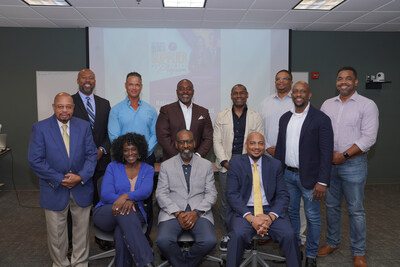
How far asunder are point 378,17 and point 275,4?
2036mm

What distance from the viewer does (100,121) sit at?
3336mm

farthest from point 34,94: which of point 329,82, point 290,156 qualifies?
point 329,82

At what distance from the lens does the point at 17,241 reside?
353cm

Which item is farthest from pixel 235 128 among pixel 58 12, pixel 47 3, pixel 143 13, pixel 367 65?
pixel 367 65

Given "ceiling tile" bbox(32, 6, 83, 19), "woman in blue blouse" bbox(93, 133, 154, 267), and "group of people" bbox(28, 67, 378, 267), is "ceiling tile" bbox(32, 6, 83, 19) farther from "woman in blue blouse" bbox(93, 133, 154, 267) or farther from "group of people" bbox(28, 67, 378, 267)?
"woman in blue blouse" bbox(93, 133, 154, 267)

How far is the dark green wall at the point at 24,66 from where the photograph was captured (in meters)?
5.67

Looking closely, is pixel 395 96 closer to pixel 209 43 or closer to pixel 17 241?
pixel 209 43

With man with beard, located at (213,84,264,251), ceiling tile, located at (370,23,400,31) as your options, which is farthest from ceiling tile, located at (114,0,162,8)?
ceiling tile, located at (370,23,400,31)

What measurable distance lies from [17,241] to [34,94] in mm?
3184

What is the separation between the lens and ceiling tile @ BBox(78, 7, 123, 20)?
15.1 feet

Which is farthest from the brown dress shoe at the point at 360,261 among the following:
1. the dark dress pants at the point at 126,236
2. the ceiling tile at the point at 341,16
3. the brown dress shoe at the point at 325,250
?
the ceiling tile at the point at 341,16

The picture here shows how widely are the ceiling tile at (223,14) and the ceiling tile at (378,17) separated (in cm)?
212

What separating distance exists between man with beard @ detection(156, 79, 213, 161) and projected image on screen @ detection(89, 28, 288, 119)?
90.8 inches

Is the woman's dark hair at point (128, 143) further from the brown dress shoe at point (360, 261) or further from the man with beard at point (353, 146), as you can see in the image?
the brown dress shoe at point (360, 261)
